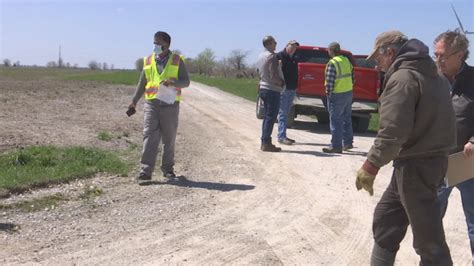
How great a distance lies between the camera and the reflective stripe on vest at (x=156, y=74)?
7.74 metres

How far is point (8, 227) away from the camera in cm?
556

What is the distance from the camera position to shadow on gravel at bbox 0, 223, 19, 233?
5476 millimetres

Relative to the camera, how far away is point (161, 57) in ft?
25.7

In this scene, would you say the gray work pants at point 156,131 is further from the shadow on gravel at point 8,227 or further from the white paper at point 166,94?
the shadow on gravel at point 8,227

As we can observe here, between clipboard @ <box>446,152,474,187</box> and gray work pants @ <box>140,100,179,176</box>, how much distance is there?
14.3 ft

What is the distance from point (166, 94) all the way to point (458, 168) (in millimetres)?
4401

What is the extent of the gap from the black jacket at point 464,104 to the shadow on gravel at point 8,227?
13.7 ft

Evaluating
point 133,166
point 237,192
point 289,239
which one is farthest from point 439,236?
point 133,166

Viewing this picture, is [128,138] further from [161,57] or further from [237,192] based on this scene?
[237,192]

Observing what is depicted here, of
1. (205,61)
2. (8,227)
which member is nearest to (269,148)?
(8,227)

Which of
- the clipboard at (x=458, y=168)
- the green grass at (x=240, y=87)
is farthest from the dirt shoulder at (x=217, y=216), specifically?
the green grass at (x=240, y=87)

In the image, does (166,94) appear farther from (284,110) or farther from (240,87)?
(240,87)

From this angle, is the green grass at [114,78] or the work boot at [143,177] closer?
the work boot at [143,177]

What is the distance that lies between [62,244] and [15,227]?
2.45 ft
